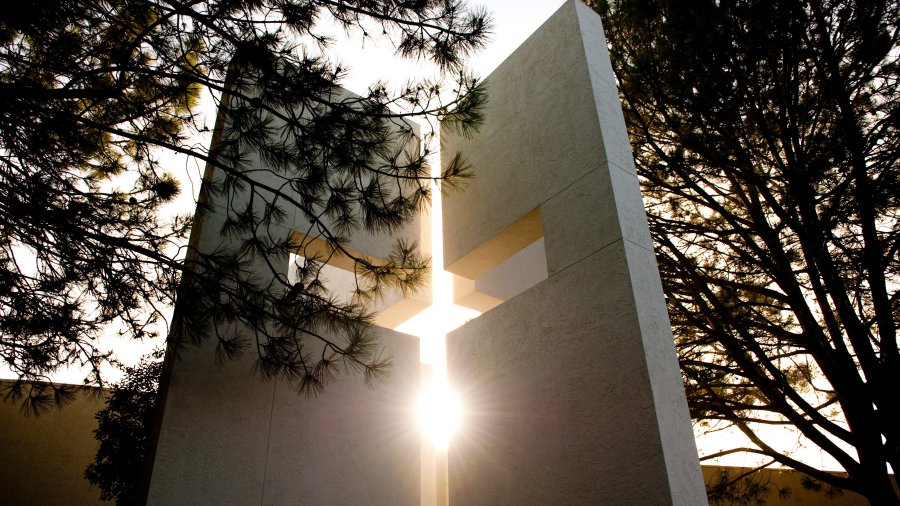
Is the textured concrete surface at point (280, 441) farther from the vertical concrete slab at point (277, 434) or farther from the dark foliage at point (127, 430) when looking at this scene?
the dark foliage at point (127, 430)

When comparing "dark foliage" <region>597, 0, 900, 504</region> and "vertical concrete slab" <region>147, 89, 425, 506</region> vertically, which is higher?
"dark foliage" <region>597, 0, 900, 504</region>

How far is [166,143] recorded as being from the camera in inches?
104

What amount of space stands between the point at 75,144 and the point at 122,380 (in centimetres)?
291

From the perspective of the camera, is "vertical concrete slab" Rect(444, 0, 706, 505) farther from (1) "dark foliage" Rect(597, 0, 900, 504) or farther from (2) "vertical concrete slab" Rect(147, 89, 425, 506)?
(1) "dark foliage" Rect(597, 0, 900, 504)

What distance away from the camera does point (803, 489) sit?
657 cm

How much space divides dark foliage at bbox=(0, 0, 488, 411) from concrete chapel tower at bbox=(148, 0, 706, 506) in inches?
22.5

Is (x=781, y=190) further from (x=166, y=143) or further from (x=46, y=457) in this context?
(x=46, y=457)

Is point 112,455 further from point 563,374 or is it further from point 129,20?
point 563,374

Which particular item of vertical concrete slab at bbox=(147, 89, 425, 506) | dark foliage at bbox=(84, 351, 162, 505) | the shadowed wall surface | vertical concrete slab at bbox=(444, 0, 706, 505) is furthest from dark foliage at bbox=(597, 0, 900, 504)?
the shadowed wall surface

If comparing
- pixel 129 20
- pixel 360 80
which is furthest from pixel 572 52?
pixel 129 20

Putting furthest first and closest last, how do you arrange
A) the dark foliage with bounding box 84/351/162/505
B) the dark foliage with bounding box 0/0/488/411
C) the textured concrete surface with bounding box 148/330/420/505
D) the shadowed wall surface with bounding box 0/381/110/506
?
the shadowed wall surface with bounding box 0/381/110/506 → the dark foliage with bounding box 84/351/162/505 → the textured concrete surface with bounding box 148/330/420/505 → the dark foliage with bounding box 0/0/488/411

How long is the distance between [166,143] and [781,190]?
4.62 meters

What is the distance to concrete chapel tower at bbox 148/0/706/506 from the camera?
105 inches

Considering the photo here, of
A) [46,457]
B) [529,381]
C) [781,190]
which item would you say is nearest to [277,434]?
[529,381]
